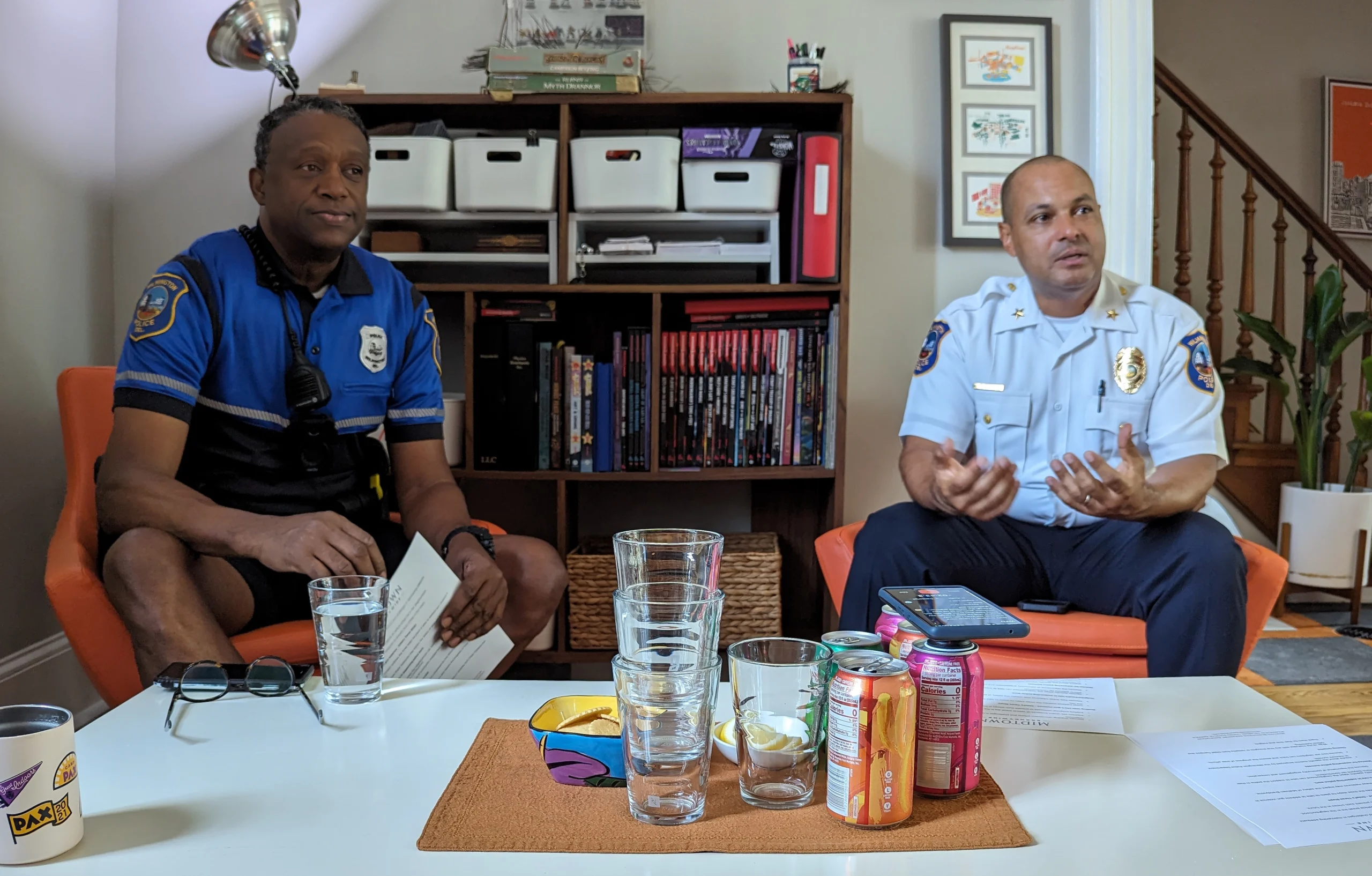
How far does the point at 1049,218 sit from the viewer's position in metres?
2.04

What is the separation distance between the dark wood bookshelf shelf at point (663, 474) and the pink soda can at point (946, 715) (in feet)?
4.83

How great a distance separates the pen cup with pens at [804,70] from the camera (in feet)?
7.50

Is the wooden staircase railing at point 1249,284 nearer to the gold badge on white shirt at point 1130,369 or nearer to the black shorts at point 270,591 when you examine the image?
the gold badge on white shirt at point 1130,369

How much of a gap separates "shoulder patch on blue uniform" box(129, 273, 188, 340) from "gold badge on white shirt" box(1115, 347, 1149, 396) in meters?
1.80

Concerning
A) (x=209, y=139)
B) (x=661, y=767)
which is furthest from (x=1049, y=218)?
(x=209, y=139)

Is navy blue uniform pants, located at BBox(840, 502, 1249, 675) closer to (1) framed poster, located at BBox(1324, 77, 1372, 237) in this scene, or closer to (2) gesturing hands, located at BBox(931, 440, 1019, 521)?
(2) gesturing hands, located at BBox(931, 440, 1019, 521)

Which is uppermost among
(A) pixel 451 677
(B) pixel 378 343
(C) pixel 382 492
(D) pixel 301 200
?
(D) pixel 301 200

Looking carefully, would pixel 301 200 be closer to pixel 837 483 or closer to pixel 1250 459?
pixel 837 483

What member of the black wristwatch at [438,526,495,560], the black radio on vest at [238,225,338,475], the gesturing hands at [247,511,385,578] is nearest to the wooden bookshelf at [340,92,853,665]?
the black radio on vest at [238,225,338,475]

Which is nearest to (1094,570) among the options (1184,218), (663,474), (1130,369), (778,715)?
(1130,369)

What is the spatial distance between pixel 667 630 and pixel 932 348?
149cm

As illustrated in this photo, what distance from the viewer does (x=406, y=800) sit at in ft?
2.64

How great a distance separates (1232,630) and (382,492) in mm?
1511

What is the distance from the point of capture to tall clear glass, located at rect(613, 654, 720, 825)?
746mm
